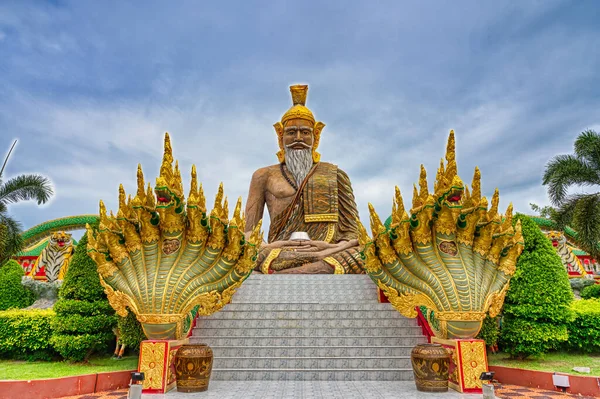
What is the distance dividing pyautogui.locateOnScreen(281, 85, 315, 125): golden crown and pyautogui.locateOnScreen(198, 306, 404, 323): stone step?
6.37 meters

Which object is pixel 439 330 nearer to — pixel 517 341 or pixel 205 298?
pixel 517 341

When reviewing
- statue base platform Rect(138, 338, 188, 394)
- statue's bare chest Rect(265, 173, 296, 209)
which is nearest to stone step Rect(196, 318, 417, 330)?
statue base platform Rect(138, 338, 188, 394)

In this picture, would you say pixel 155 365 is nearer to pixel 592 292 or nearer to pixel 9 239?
pixel 9 239

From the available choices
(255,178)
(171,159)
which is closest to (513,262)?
(171,159)

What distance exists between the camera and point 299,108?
12133 mm

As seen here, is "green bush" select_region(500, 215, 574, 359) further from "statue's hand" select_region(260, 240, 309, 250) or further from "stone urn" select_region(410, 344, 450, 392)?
"statue's hand" select_region(260, 240, 309, 250)

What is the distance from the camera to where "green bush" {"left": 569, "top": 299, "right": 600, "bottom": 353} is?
22.4 ft

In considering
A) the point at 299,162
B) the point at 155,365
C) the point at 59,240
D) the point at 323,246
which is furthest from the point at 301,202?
the point at 59,240

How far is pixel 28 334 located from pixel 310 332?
15.1 ft

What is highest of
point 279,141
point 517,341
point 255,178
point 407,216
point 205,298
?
point 279,141

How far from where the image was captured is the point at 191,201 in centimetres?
541

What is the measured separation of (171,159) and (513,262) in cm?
469

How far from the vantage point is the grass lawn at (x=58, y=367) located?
5.79m

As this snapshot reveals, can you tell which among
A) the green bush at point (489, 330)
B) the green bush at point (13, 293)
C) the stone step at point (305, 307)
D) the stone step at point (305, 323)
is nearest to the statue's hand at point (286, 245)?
the stone step at point (305, 307)
